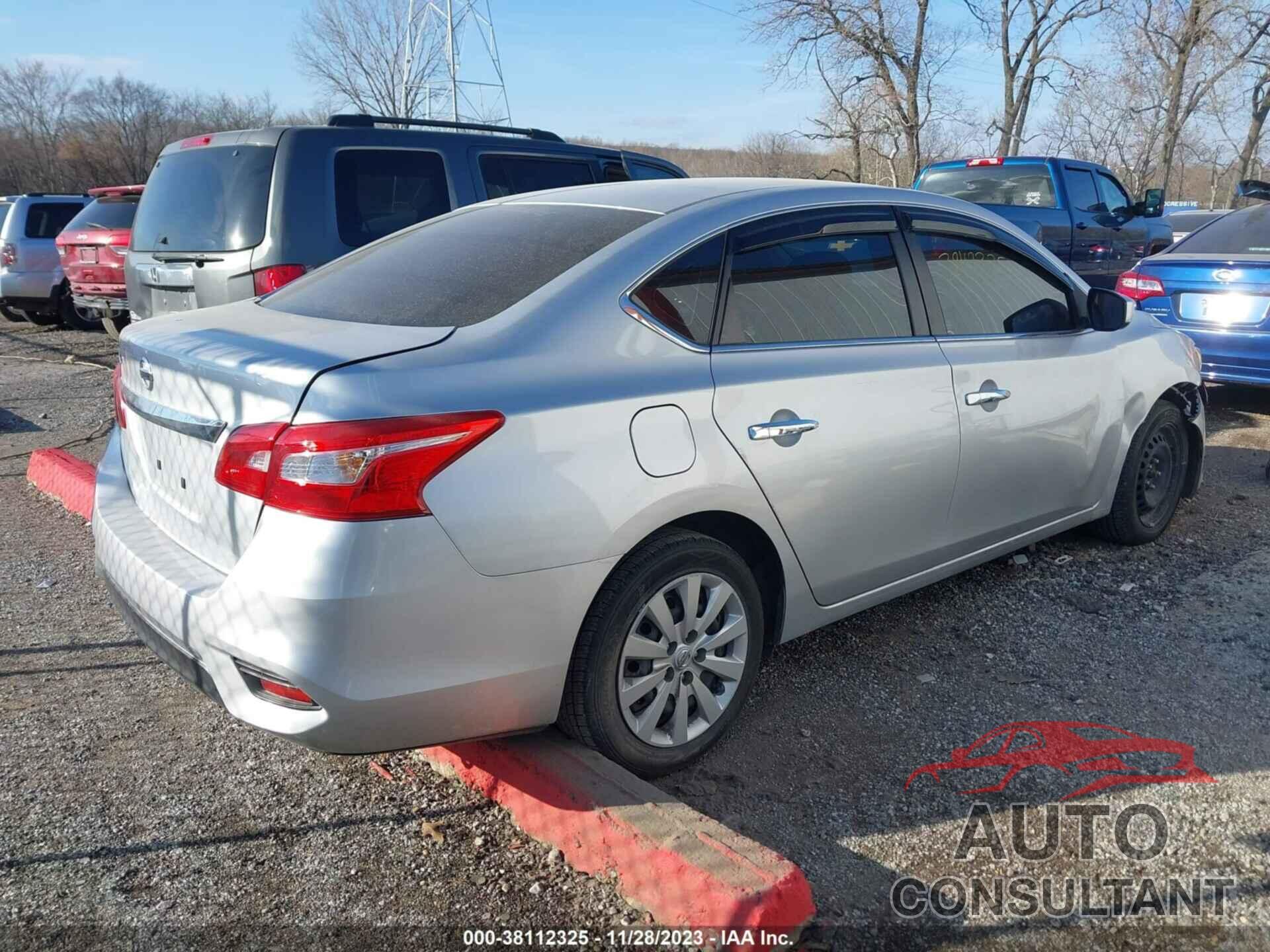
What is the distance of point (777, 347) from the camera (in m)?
3.12

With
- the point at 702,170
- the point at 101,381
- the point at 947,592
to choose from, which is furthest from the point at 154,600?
the point at 702,170

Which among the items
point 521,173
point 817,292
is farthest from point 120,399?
point 521,173

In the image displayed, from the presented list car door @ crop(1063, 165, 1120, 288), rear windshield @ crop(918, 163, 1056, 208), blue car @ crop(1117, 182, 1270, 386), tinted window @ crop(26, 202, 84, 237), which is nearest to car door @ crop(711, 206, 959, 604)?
blue car @ crop(1117, 182, 1270, 386)

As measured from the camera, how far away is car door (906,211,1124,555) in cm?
372

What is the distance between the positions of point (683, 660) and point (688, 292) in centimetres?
105

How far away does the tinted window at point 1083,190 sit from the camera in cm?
1086

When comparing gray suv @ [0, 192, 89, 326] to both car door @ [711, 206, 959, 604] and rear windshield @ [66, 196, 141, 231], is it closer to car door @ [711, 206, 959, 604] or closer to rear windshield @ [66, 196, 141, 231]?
rear windshield @ [66, 196, 141, 231]

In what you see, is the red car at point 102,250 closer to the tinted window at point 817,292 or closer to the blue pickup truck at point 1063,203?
the blue pickup truck at point 1063,203

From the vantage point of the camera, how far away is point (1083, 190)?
11133mm

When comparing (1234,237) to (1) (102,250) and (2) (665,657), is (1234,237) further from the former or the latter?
(1) (102,250)

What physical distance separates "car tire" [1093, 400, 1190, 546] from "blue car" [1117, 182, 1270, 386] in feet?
7.32

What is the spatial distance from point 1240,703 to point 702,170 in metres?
46.4

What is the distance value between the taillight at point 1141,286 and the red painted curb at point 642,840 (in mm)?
6137

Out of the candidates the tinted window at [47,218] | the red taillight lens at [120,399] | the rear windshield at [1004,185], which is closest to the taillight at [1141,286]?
the rear windshield at [1004,185]
